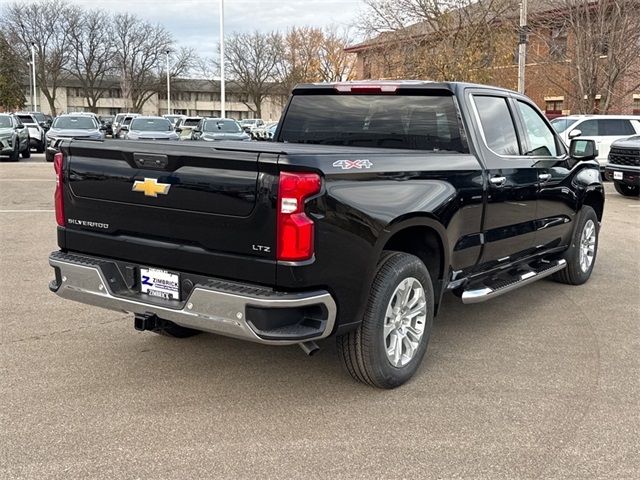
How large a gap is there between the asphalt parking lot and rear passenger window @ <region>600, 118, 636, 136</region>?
15.8 meters

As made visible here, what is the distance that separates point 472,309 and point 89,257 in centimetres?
347

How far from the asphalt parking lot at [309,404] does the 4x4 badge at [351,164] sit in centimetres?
141

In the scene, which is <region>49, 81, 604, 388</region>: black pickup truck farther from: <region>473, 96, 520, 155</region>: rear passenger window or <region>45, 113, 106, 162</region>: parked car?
<region>45, 113, 106, 162</region>: parked car

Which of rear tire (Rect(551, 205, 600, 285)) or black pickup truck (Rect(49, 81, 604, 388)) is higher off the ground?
black pickup truck (Rect(49, 81, 604, 388))

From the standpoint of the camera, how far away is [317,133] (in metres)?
5.41

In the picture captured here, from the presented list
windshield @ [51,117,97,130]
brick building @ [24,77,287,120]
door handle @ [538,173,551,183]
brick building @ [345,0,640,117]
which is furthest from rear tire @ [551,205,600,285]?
brick building @ [24,77,287,120]

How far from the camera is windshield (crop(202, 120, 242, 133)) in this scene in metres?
24.5

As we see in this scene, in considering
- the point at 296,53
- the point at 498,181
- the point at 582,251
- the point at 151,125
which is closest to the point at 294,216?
the point at 498,181

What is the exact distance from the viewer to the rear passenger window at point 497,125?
502cm

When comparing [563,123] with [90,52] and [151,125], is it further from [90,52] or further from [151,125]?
[90,52]

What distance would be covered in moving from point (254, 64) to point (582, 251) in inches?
2933

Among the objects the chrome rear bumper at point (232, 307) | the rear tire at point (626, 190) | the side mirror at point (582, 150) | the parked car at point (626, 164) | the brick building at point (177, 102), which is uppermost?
the brick building at point (177, 102)

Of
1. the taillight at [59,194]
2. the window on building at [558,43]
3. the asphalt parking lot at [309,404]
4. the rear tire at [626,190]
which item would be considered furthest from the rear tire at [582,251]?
the window on building at [558,43]

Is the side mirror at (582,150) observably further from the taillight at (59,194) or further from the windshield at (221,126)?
the windshield at (221,126)
